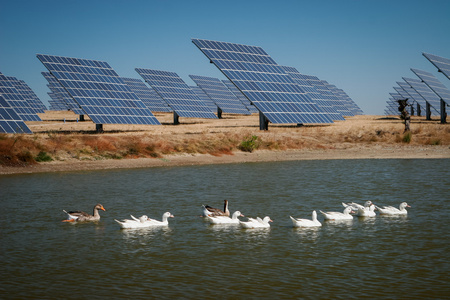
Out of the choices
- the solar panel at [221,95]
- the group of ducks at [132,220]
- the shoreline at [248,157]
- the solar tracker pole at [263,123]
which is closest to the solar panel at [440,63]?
the shoreline at [248,157]

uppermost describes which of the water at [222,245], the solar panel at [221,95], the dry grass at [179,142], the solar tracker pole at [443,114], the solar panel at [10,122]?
the solar panel at [221,95]

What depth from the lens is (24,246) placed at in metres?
13.0

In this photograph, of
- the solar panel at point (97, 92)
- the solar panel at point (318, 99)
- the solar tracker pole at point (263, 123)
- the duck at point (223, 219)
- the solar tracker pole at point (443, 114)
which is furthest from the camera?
the solar panel at point (318, 99)

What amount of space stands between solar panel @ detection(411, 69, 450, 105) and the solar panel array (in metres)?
28.5

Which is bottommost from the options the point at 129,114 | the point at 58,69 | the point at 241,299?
the point at 241,299

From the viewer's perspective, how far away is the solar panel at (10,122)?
31.8 metres

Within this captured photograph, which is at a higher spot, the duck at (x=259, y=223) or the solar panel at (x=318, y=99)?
the solar panel at (x=318, y=99)

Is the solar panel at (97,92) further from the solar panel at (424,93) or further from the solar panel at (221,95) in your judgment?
the solar panel at (424,93)

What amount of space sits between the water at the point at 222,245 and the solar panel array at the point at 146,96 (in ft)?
162

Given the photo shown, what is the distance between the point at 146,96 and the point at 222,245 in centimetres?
6292

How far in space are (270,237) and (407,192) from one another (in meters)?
8.52

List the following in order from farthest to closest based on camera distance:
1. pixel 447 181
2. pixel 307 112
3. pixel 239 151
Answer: pixel 307 112 < pixel 239 151 < pixel 447 181

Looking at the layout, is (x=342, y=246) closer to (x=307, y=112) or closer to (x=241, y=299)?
(x=241, y=299)

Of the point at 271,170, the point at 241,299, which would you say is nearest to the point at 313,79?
the point at 271,170
